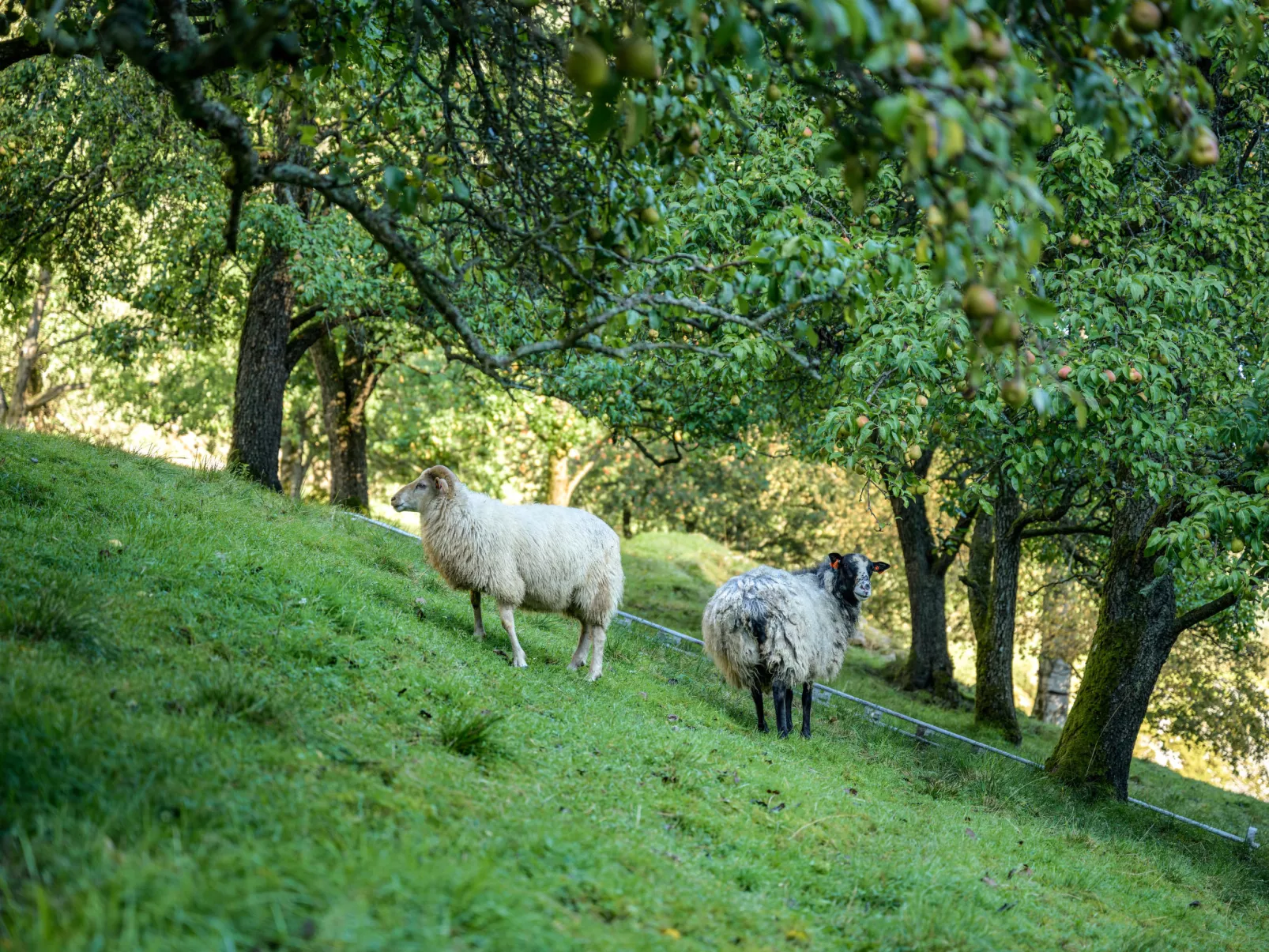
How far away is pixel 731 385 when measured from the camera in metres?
12.6

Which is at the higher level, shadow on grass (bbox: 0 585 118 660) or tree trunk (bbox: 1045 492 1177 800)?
tree trunk (bbox: 1045 492 1177 800)

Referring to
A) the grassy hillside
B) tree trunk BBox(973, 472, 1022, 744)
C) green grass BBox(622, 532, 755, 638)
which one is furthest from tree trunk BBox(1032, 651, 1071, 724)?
the grassy hillside

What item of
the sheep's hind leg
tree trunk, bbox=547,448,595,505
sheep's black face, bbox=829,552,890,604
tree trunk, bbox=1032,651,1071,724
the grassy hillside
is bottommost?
the grassy hillside

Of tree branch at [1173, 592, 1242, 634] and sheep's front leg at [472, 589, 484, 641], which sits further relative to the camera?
tree branch at [1173, 592, 1242, 634]

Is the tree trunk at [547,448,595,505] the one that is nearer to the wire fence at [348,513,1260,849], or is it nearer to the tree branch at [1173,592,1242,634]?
the wire fence at [348,513,1260,849]

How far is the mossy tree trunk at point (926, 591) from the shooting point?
63.7ft

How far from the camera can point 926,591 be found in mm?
20281

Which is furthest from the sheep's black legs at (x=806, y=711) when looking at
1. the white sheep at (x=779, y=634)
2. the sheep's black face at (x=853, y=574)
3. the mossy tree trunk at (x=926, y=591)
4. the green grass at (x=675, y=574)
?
the green grass at (x=675, y=574)

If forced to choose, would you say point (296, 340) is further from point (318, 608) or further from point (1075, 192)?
point (1075, 192)

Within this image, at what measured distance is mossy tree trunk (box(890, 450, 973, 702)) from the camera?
19.4m

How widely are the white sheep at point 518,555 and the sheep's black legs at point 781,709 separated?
216cm

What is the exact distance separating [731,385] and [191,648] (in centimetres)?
754

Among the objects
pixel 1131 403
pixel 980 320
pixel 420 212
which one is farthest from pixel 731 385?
pixel 980 320

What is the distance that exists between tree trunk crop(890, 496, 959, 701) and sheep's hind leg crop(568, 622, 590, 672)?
951 centimetres
